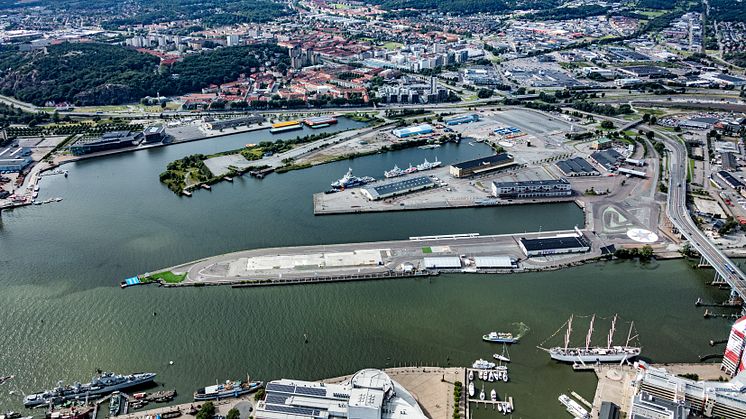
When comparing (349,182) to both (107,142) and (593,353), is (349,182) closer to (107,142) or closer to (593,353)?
(593,353)

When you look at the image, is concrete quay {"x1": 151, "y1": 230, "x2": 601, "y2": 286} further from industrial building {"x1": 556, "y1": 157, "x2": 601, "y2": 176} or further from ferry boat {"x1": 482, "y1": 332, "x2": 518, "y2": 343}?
industrial building {"x1": 556, "y1": 157, "x2": 601, "y2": 176}

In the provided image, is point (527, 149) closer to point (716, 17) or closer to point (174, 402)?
point (174, 402)

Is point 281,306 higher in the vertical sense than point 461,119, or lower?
lower

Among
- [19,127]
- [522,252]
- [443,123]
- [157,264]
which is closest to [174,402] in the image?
[157,264]

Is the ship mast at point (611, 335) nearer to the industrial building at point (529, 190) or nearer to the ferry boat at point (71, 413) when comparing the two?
the industrial building at point (529, 190)

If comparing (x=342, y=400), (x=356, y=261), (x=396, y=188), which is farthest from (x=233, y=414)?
(x=396, y=188)
